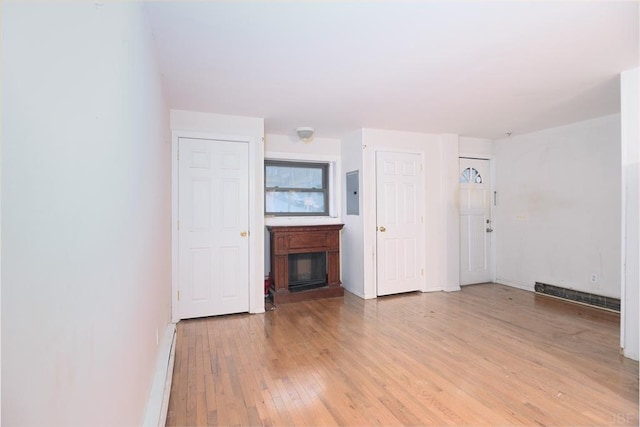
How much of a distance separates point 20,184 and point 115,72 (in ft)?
2.69

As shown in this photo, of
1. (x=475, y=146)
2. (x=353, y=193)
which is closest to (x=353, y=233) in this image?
(x=353, y=193)

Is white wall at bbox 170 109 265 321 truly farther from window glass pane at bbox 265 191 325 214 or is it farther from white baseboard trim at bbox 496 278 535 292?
white baseboard trim at bbox 496 278 535 292

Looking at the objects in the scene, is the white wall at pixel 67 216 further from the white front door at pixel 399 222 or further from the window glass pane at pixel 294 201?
the white front door at pixel 399 222

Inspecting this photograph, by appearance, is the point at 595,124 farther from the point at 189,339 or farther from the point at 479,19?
the point at 189,339

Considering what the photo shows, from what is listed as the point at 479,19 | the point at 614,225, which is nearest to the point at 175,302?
the point at 479,19

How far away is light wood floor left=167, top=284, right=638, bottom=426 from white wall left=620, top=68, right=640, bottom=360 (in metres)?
0.29

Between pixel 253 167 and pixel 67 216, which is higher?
pixel 253 167

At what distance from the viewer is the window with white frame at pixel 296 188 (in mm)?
4703

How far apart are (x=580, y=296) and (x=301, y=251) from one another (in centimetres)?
377

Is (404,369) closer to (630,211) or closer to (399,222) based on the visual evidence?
(630,211)

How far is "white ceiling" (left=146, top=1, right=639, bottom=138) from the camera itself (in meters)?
1.78

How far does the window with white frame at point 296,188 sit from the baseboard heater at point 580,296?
3404 millimetres

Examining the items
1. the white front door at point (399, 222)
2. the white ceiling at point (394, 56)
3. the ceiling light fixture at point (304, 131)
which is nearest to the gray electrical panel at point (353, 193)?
the white front door at point (399, 222)

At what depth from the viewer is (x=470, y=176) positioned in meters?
5.21
